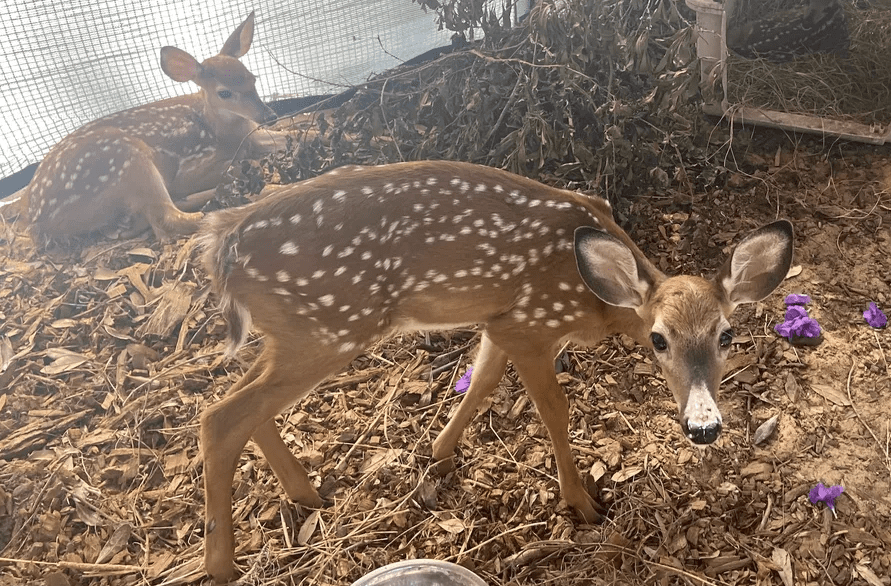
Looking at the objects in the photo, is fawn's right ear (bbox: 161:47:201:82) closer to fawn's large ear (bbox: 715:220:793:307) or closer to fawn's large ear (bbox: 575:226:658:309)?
fawn's large ear (bbox: 575:226:658:309)

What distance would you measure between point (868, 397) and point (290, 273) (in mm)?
1723

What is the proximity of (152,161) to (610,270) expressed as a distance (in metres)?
2.07

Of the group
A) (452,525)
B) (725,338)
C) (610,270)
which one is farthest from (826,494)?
(452,525)

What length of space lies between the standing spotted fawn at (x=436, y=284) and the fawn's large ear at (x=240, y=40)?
0.82 m

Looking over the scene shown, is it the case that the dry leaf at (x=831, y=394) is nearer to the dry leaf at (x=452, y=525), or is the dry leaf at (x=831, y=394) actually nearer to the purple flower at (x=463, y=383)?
the purple flower at (x=463, y=383)

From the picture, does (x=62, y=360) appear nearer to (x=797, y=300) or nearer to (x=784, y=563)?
(x=784, y=563)

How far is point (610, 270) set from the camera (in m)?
1.65

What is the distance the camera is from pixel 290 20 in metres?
2.40

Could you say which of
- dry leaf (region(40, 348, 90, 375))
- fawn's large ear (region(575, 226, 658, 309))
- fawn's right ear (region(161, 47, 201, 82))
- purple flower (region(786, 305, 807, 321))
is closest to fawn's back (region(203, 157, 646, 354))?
fawn's large ear (region(575, 226, 658, 309))

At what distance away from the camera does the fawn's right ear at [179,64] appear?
7.79ft

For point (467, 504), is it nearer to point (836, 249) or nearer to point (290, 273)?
point (290, 273)

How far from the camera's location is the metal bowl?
5.54ft

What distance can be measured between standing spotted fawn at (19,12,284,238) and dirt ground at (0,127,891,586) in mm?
134

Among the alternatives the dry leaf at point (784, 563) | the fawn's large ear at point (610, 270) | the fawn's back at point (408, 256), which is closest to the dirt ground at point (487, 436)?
the dry leaf at point (784, 563)
